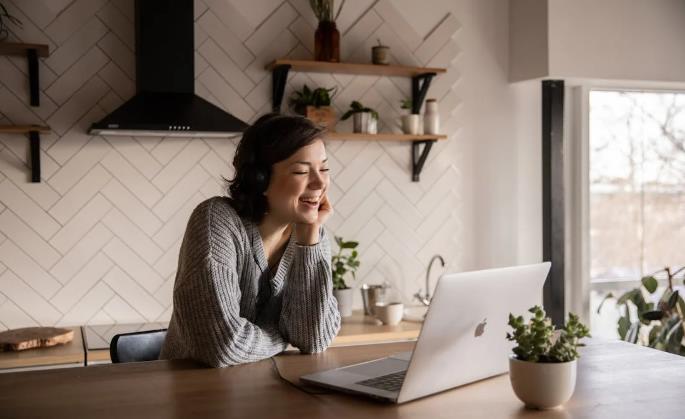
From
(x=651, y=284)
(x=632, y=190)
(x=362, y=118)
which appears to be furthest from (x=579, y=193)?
(x=362, y=118)

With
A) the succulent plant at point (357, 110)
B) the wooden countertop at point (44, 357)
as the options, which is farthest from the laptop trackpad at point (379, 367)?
the succulent plant at point (357, 110)

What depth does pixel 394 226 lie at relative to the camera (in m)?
3.87

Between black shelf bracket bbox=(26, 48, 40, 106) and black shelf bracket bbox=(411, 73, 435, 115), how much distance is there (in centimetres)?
172

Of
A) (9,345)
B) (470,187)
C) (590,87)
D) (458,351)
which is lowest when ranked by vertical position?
(9,345)

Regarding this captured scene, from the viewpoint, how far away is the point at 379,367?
1.76 meters

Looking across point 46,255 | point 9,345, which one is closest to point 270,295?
point 9,345

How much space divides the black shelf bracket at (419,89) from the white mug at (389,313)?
1000 millimetres

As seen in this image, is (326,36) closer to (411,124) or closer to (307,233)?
(411,124)

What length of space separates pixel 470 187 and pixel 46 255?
2.07 m

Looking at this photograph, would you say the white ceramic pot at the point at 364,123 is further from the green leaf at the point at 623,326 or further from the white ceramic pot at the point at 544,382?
the white ceramic pot at the point at 544,382

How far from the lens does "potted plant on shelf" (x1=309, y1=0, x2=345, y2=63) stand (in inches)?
139

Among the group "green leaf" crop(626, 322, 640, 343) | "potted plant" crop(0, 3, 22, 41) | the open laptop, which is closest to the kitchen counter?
"green leaf" crop(626, 322, 640, 343)

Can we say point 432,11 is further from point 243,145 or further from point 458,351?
point 458,351

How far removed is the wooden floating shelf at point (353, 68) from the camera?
3.48m
